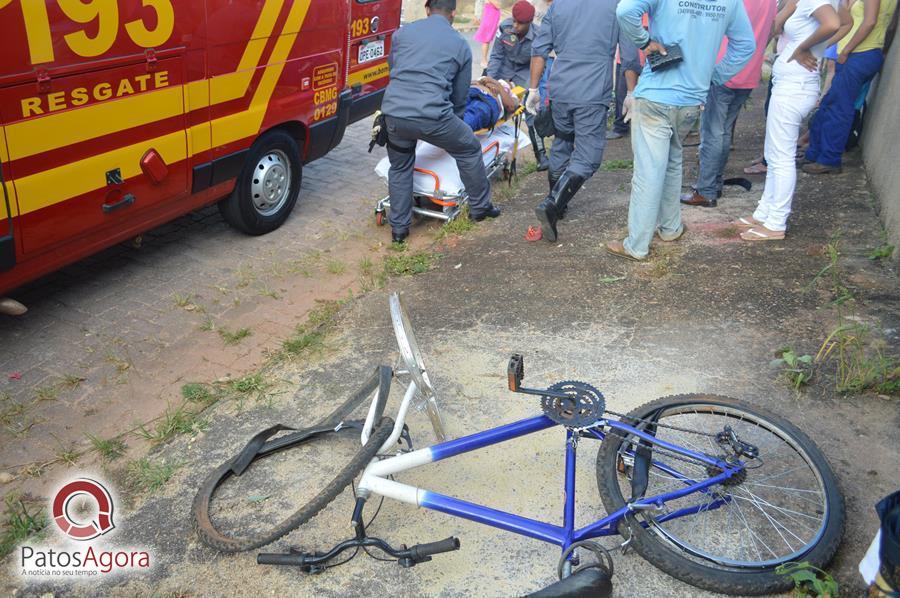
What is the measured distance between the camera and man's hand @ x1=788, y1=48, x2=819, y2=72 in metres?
4.79

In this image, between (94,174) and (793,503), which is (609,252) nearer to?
(793,503)

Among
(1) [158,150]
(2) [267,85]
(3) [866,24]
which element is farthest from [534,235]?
(3) [866,24]

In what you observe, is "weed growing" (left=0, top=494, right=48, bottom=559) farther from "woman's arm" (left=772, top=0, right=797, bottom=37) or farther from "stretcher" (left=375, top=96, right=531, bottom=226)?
"woman's arm" (left=772, top=0, right=797, bottom=37)

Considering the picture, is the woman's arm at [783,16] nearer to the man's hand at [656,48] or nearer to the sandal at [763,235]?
the man's hand at [656,48]

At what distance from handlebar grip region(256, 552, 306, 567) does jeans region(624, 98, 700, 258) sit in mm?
3203

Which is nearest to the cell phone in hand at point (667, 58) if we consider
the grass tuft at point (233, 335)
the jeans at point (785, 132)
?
the jeans at point (785, 132)

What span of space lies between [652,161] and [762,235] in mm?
1006

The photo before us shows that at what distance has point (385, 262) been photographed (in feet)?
18.4

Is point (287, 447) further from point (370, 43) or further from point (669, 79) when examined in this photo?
point (370, 43)

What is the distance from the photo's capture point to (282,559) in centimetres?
262

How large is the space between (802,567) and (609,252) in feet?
9.84

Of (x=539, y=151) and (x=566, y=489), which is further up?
(x=566, y=489)

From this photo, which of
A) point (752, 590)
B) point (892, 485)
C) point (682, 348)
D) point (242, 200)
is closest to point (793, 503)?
point (892, 485)

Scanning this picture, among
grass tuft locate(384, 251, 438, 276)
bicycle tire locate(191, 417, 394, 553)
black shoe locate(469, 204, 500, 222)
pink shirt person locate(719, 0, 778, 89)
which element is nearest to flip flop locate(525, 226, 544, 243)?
black shoe locate(469, 204, 500, 222)
